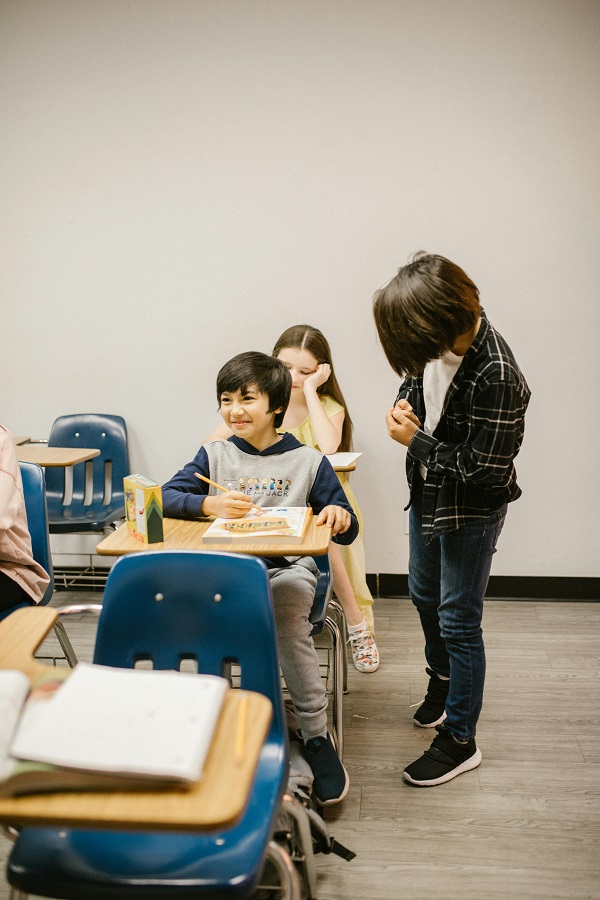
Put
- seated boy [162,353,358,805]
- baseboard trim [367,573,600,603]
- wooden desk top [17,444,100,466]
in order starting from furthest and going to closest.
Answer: baseboard trim [367,573,600,603], wooden desk top [17,444,100,466], seated boy [162,353,358,805]

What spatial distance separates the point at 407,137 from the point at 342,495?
2055 mm

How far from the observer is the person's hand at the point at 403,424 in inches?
79.9

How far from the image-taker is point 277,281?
3.64 meters

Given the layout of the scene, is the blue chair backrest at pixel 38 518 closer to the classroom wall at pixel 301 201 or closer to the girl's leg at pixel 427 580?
the girl's leg at pixel 427 580

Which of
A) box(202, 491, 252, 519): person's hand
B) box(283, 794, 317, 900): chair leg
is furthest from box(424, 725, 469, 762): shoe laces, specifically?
box(202, 491, 252, 519): person's hand

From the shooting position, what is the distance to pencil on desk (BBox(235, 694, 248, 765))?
3.02 feet

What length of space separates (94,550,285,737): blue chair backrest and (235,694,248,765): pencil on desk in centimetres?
39

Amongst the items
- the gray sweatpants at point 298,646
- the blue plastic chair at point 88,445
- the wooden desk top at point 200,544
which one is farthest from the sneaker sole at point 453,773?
the blue plastic chair at point 88,445

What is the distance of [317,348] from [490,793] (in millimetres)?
1825

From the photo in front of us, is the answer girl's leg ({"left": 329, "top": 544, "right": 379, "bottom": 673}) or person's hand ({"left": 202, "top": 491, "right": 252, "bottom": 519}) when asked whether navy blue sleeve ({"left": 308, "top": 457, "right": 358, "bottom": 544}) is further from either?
girl's leg ({"left": 329, "top": 544, "right": 379, "bottom": 673})

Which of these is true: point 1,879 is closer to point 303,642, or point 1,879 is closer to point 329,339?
point 303,642

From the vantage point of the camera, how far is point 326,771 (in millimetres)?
2012

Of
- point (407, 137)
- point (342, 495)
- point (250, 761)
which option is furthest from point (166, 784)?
point (407, 137)

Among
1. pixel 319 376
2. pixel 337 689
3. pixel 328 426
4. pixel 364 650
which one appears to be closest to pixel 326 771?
pixel 337 689
